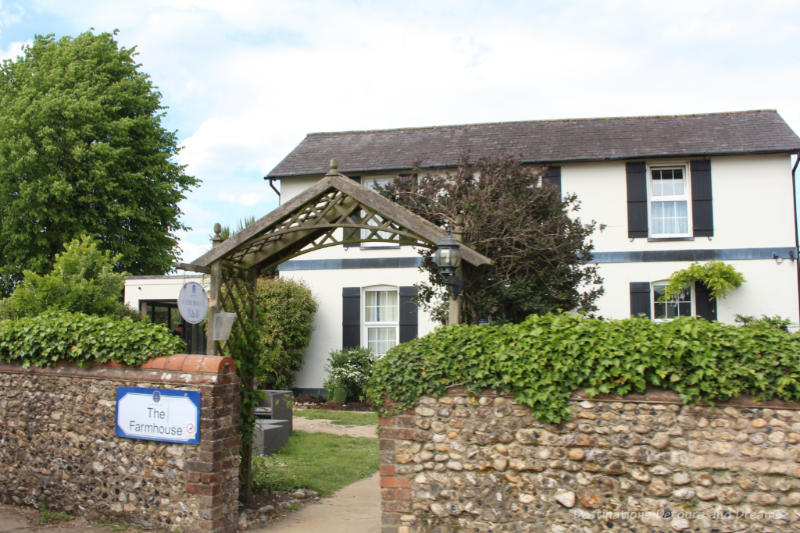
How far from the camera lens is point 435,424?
18.8 ft

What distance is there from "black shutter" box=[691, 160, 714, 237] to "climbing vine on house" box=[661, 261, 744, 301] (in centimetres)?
94

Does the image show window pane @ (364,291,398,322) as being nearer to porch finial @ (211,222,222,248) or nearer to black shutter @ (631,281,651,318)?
black shutter @ (631,281,651,318)

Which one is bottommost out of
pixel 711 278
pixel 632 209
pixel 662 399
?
pixel 662 399

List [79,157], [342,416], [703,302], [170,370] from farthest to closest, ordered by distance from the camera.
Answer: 1. [79,157]
2. [703,302]
3. [342,416]
4. [170,370]

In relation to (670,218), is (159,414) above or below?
below

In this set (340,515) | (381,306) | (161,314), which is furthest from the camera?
(161,314)

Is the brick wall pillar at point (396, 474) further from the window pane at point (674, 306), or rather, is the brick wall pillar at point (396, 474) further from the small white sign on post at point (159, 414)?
the window pane at point (674, 306)

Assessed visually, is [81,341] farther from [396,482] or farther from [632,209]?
[632,209]

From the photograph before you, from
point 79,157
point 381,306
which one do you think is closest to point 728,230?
point 381,306

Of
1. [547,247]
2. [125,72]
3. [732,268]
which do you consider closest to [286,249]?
[547,247]

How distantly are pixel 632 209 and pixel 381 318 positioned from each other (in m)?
7.14

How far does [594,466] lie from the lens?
17.3 ft

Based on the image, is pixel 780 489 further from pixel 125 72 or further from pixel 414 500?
pixel 125 72

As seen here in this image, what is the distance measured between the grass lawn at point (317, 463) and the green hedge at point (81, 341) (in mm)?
2215
